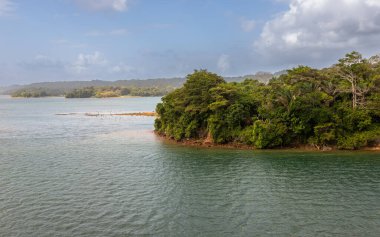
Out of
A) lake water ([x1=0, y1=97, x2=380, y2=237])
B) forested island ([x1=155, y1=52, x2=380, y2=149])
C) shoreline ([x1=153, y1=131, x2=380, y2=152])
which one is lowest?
lake water ([x1=0, y1=97, x2=380, y2=237])

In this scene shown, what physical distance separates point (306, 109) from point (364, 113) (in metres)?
9.02

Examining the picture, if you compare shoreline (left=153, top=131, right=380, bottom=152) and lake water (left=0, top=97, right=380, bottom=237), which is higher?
shoreline (left=153, top=131, right=380, bottom=152)

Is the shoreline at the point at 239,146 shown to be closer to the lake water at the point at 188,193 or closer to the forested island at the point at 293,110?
the forested island at the point at 293,110

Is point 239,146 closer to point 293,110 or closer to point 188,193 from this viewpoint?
point 293,110

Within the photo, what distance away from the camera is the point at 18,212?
102ft

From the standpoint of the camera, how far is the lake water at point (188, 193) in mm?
28000

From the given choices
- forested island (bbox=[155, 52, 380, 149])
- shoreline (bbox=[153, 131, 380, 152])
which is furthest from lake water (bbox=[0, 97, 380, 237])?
forested island (bbox=[155, 52, 380, 149])

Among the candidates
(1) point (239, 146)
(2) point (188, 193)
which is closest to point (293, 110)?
(1) point (239, 146)

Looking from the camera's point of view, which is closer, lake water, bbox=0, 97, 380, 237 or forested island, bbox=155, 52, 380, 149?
lake water, bbox=0, 97, 380, 237

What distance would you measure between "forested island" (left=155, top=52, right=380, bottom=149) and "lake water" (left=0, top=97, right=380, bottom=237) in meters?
3.66

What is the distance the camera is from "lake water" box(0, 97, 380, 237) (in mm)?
28000

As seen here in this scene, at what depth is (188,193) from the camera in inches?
1453

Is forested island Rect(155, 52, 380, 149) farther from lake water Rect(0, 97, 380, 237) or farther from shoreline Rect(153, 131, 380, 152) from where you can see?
lake water Rect(0, 97, 380, 237)

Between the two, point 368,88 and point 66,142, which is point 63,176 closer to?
point 66,142
